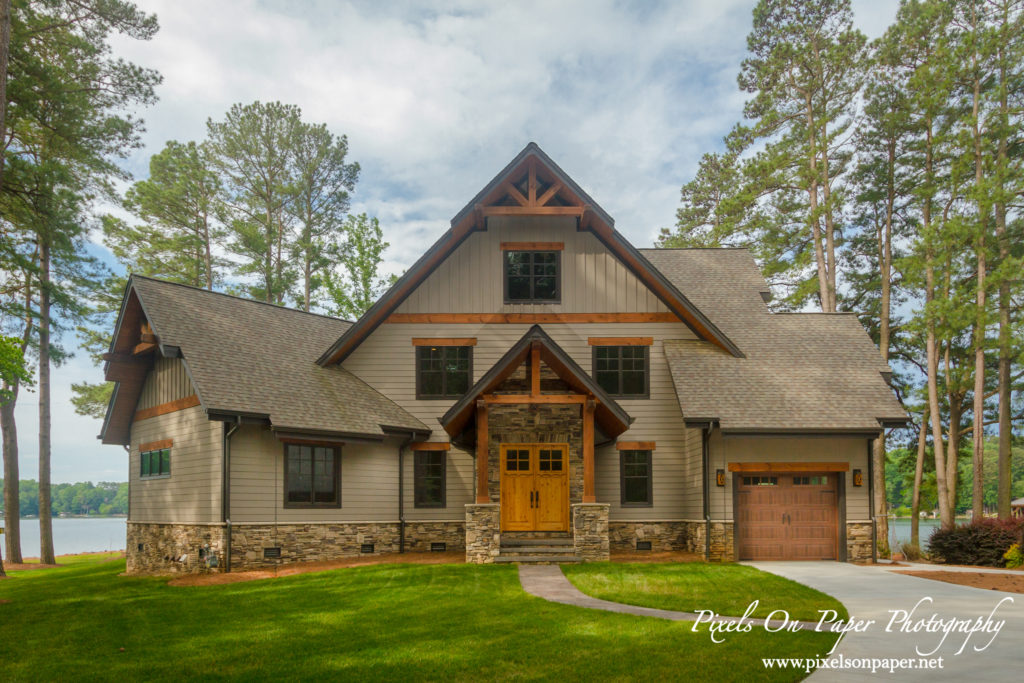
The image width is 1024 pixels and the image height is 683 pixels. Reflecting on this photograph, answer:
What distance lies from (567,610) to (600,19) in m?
13.0

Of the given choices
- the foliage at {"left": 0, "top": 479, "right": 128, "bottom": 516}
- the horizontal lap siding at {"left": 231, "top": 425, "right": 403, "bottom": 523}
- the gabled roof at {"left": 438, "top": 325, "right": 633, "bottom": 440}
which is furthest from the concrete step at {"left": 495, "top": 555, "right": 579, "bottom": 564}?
the foliage at {"left": 0, "top": 479, "right": 128, "bottom": 516}

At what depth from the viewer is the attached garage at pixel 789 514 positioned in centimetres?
1764

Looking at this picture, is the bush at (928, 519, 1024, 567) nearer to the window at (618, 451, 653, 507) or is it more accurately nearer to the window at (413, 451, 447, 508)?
the window at (618, 451, 653, 507)

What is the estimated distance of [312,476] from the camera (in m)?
17.5

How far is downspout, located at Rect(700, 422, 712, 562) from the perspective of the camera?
17.4m

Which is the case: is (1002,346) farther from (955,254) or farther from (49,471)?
(49,471)

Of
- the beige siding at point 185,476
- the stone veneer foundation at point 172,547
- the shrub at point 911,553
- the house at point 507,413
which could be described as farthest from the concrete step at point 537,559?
the shrub at point 911,553

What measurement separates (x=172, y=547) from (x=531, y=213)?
37.2ft

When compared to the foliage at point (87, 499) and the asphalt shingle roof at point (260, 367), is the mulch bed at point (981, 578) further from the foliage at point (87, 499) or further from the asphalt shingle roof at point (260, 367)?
the foliage at point (87, 499)

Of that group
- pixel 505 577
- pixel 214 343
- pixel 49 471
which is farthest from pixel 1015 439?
pixel 49 471

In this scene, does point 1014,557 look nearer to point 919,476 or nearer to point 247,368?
point 919,476

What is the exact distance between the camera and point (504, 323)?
20.1 meters

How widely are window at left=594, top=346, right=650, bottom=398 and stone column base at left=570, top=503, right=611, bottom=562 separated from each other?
13.6 ft

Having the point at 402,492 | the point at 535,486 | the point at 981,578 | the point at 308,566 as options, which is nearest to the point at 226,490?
the point at 308,566
